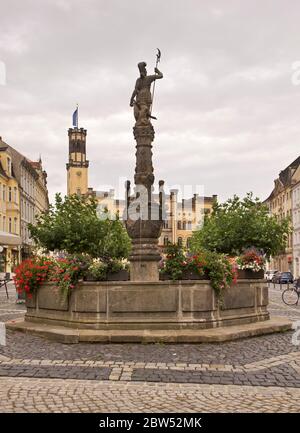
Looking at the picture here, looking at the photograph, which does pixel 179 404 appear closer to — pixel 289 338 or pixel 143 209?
pixel 289 338

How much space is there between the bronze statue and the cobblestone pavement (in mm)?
5185

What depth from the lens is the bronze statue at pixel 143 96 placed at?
12.7 m

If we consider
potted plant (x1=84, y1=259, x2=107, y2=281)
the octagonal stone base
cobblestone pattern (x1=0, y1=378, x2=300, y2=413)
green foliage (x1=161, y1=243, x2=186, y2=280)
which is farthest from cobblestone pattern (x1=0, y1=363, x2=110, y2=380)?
green foliage (x1=161, y1=243, x2=186, y2=280)

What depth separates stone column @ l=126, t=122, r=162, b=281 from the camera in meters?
12.0

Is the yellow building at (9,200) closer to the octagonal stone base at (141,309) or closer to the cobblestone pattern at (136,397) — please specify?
the octagonal stone base at (141,309)

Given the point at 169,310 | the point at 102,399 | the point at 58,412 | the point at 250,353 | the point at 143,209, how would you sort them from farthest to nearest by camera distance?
the point at 143,209
the point at 169,310
the point at 250,353
the point at 102,399
the point at 58,412

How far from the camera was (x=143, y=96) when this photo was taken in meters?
12.8

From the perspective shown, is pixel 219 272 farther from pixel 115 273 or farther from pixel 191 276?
pixel 115 273

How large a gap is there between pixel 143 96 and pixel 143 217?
2747 millimetres

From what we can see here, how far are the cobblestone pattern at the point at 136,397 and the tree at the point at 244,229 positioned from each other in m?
13.1

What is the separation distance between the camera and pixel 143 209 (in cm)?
1223

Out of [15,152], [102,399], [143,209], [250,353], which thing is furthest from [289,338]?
[15,152]

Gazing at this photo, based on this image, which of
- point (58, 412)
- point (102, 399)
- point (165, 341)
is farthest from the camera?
point (165, 341)
